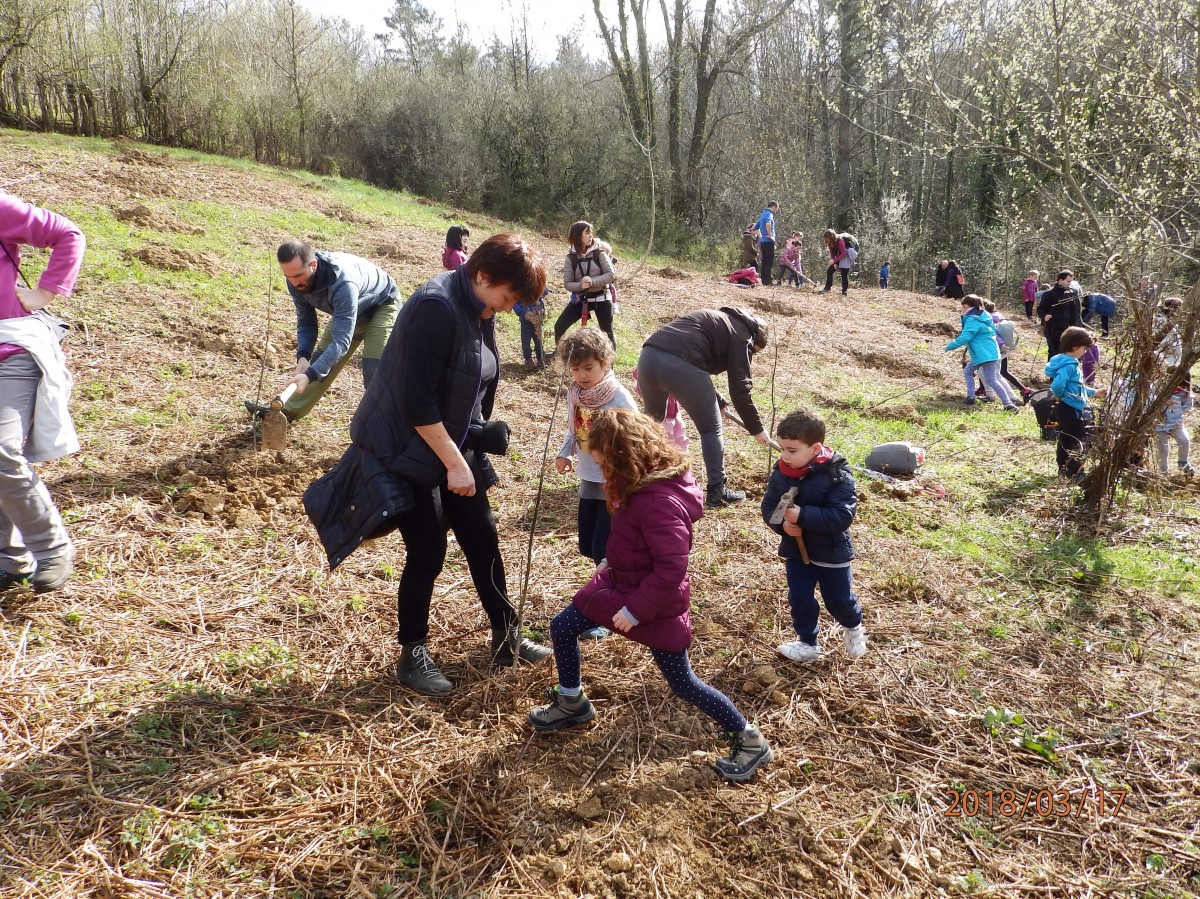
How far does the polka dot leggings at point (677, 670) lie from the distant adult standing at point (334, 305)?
91.6 inches

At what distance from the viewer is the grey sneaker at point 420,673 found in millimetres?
3000

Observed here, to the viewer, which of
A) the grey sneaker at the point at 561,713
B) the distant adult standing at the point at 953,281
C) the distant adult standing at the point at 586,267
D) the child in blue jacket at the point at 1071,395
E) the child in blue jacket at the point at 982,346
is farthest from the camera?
the distant adult standing at the point at 953,281

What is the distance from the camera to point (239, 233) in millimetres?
10609

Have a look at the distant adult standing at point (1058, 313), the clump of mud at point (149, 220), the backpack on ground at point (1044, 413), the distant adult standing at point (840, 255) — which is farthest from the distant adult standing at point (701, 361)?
the distant adult standing at point (840, 255)

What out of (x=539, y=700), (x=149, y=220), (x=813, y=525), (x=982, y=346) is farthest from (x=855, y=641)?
(x=149, y=220)

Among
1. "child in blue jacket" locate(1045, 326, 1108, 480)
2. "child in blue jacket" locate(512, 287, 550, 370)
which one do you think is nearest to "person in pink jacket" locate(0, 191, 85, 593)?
"child in blue jacket" locate(512, 287, 550, 370)

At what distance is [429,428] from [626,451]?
0.74 metres

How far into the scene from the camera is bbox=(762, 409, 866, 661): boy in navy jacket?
10.2 ft

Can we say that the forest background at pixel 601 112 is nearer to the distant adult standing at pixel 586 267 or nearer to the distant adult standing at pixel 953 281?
the distant adult standing at pixel 953 281

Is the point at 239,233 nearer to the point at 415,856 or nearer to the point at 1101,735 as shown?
the point at 415,856

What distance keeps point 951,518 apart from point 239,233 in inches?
404

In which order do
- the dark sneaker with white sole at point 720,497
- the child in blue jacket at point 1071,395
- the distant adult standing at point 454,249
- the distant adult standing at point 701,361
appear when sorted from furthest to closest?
the distant adult standing at point 454,249, the child in blue jacket at point 1071,395, the dark sneaker with white sole at point 720,497, the distant adult standing at point 701,361
